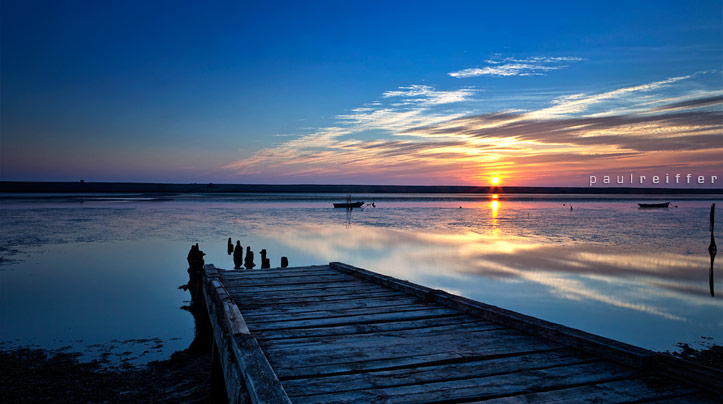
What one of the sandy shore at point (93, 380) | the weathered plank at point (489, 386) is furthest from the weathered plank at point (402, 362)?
the sandy shore at point (93, 380)

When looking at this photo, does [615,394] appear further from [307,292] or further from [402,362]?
[307,292]

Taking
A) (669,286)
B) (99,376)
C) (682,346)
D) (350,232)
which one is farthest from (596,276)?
(350,232)

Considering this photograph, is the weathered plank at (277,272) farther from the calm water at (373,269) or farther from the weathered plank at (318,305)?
the weathered plank at (318,305)

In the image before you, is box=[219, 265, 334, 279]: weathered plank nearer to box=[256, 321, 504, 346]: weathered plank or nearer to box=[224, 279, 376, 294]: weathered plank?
box=[224, 279, 376, 294]: weathered plank

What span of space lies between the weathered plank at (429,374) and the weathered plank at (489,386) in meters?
0.08

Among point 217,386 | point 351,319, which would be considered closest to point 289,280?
point 217,386

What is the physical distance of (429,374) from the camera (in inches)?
168

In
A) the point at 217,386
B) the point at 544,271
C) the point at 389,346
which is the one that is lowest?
the point at 544,271

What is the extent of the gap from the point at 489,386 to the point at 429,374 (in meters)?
0.56

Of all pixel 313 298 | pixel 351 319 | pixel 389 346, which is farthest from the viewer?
pixel 313 298

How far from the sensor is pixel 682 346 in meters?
9.84

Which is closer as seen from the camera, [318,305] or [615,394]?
[615,394]

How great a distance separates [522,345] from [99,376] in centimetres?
714

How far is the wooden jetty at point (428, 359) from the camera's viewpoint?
3.82 meters
